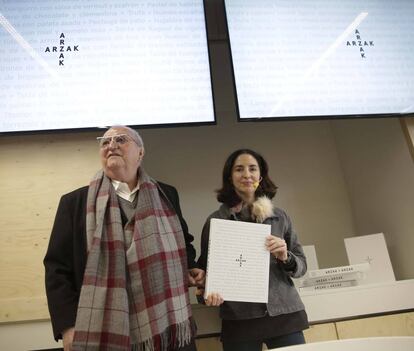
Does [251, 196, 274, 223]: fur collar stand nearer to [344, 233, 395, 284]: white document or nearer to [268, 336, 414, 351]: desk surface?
[268, 336, 414, 351]: desk surface

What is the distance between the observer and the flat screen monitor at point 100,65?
56.7 inches

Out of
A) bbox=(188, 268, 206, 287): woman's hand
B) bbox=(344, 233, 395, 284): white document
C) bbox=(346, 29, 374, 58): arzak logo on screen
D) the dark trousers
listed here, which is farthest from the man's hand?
bbox=(346, 29, 374, 58): arzak logo on screen

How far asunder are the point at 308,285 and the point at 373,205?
→ 2.74 feet

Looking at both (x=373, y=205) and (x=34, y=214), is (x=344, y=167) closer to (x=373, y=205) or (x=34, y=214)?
(x=373, y=205)

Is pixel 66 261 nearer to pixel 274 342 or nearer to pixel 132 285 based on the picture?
pixel 132 285

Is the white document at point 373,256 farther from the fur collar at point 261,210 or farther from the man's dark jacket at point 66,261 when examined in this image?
the man's dark jacket at point 66,261

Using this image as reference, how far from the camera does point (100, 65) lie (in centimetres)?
154

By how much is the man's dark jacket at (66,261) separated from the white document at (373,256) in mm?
1472

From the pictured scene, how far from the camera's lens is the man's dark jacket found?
2.94 ft

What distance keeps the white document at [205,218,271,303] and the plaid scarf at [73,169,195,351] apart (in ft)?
0.39

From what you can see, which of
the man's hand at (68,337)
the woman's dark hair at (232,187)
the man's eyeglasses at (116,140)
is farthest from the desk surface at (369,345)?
the man's eyeglasses at (116,140)

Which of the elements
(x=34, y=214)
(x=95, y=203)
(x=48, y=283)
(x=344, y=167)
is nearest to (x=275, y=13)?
(x=344, y=167)

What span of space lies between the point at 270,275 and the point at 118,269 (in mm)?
581

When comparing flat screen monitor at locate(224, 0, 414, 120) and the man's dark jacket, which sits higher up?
flat screen monitor at locate(224, 0, 414, 120)
